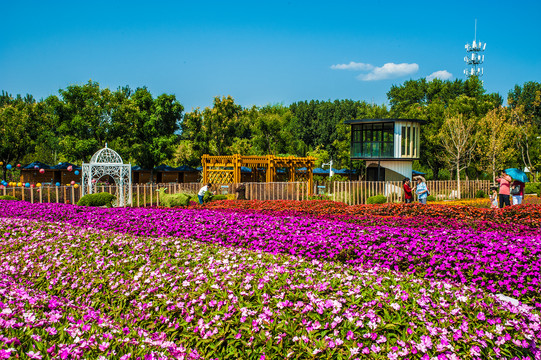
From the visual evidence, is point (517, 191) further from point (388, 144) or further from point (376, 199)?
point (388, 144)

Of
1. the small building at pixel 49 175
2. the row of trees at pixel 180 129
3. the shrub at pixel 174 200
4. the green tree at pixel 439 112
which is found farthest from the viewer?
the green tree at pixel 439 112

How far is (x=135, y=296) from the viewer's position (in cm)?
483

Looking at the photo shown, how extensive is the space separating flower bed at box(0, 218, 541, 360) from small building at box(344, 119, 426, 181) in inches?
990

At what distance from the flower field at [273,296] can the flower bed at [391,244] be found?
0.8 inches

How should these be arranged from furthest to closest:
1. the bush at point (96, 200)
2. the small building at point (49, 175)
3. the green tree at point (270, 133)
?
the green tree at point (270, 133)
the small building at point (49, 175)
the bush at point (96, 200)

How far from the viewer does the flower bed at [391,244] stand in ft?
19.4

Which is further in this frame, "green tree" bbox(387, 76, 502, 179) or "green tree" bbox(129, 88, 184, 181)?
"green tree" bbox(387, 76, 502, 179)

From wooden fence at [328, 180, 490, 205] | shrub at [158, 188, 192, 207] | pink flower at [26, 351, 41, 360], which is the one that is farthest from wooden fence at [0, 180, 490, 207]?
pink flower at [26, 351, 41, 360]

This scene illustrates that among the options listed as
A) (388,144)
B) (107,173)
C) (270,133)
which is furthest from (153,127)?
(388,144)

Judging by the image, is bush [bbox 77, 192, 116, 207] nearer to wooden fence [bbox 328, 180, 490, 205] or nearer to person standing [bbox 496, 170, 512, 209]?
wooden fence [bbox 328, 180, 490, 205]

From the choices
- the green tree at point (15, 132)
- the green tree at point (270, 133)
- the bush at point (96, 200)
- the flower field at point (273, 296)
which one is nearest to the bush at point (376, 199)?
the bush at point (96, 200)

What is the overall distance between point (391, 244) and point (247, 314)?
3434mm

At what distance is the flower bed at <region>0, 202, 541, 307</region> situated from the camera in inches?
232

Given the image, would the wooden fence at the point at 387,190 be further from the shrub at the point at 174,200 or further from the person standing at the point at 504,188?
the shrub at the point at 174,200
